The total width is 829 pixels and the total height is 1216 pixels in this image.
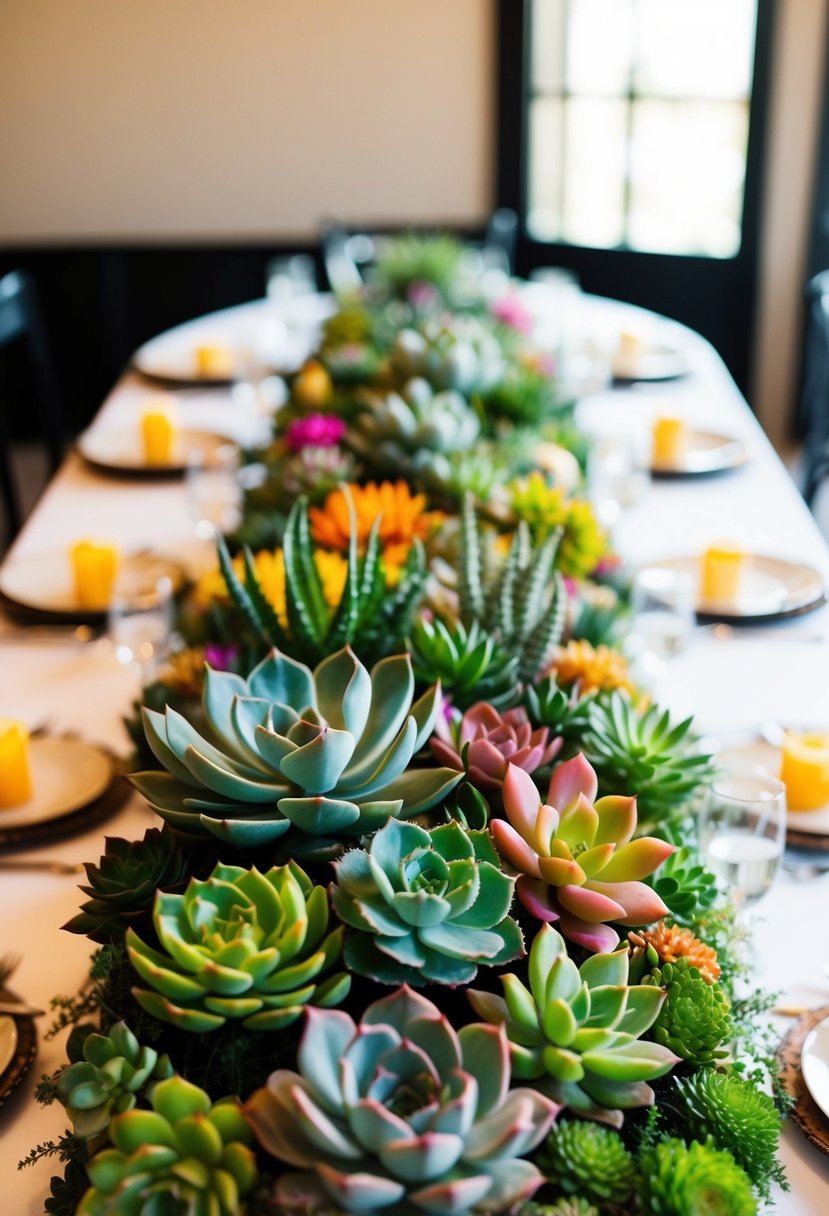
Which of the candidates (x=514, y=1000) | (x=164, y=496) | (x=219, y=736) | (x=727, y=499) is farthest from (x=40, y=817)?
(x=727, y=499)

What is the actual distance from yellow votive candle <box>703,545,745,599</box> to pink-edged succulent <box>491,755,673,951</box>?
3.27ft

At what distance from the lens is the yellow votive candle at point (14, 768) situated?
1280 millimetres

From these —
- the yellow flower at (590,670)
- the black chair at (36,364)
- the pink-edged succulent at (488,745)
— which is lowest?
the black chair at (36,364)

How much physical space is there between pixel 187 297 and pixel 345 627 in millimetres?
4057

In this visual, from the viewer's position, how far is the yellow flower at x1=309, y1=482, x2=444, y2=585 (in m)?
1.54

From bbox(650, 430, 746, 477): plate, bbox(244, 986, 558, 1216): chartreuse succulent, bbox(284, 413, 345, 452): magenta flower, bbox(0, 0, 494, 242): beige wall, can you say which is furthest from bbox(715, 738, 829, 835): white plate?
bbox(0, 0, 494, 242): beige wall

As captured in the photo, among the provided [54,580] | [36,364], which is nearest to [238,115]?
[36,364]

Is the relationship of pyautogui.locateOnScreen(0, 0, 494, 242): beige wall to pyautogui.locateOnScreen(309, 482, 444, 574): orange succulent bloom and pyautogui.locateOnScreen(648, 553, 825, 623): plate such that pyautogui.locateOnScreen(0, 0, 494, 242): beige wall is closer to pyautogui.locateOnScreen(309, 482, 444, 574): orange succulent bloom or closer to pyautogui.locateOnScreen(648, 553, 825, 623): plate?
pyautogui.locateOnScreen(648, 553, 825, 623): plate

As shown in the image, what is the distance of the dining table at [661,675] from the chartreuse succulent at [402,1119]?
0.29m

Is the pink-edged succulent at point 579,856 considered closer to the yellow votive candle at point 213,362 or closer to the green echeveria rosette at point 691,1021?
the green echeveria rosette at point 691,1021

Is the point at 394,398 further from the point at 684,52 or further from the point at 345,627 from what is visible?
the point at 684,52

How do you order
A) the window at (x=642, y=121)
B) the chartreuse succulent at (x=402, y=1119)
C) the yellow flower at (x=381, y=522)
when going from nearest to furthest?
the chartreuse succulent at (x=402, y=1119), the yellow flower at (x=381, y=522), the window at (x=642, y=121)

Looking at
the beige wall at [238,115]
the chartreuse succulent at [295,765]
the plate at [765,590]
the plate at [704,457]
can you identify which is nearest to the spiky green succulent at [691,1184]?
the chartreuse succulent at [295,765]

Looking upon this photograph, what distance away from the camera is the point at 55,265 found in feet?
16.0
